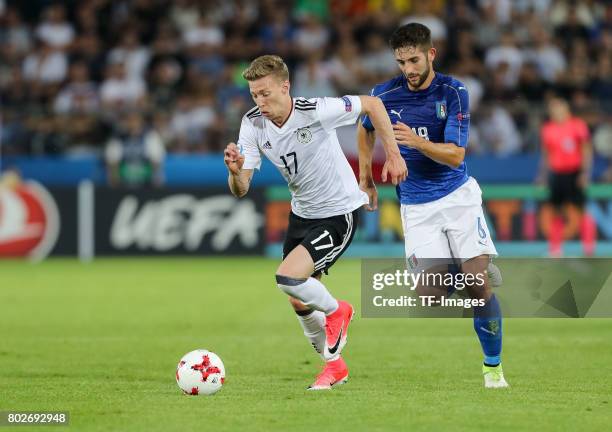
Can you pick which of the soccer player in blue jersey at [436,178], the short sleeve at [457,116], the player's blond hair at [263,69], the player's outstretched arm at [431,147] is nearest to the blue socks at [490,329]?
the soccer player in blue jersey at [436,178]

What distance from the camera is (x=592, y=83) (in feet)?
66.4

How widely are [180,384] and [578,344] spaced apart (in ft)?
13.5

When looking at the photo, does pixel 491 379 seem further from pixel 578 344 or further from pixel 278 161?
pixel 578 344

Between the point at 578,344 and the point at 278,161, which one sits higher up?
the point at 278,161

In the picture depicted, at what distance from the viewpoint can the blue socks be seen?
25.5 feet

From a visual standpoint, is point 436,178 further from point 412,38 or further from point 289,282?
point 289,282

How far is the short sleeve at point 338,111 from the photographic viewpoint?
7.65m

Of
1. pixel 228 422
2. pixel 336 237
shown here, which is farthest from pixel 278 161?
pixel 228 422

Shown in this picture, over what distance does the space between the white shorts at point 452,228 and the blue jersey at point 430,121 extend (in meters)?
0.07

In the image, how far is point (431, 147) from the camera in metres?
7.57

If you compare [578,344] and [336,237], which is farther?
[578,344]

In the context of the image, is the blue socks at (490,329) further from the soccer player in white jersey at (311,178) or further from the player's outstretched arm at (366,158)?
the player's outstretched arm at (366,158)

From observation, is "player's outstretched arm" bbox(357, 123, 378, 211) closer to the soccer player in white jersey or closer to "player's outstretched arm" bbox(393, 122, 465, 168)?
the soccer player in white jersey

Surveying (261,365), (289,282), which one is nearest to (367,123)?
(289,282)
